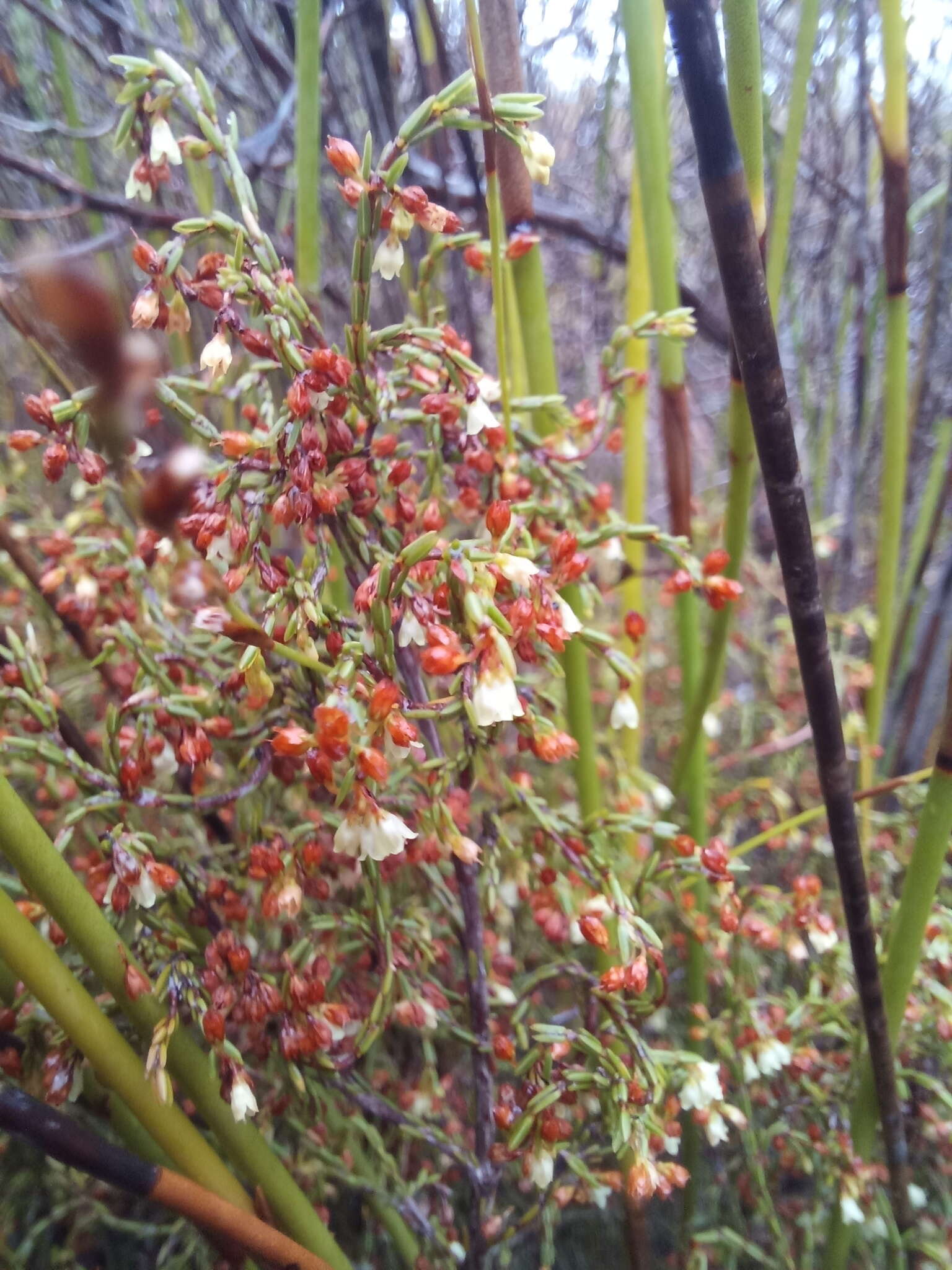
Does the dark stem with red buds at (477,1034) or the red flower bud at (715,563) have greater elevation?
the red flower bud at (715,563)

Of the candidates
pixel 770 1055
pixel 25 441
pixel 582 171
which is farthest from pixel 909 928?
pixel 582 171

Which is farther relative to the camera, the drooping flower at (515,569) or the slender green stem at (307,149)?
the slender green stem at (307,149)

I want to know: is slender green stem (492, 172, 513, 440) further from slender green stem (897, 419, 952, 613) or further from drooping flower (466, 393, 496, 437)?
slender green stem (897, 419, 952, 613)

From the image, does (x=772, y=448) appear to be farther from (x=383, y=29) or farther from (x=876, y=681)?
(x=383, y=29)

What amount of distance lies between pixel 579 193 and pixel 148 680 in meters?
0.93

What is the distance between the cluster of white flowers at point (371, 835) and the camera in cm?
31

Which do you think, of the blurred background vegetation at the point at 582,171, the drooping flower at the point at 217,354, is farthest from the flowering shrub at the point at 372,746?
the blurred background vegetation at the point at 582,171

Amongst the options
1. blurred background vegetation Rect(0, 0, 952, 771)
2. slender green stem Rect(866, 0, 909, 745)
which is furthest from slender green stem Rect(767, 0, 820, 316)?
blurred background vegetation Rect(0, 0, 952, 771)

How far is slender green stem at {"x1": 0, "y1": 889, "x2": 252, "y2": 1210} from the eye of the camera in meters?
0.35

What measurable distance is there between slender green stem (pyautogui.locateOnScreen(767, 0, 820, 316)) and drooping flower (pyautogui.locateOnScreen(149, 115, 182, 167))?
38 cm

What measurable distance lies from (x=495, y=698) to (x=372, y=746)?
0.07 m

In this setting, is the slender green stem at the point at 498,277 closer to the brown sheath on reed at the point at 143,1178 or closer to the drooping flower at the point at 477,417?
the drooping flower at the point at 477,417

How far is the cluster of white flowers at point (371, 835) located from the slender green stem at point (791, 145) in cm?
45

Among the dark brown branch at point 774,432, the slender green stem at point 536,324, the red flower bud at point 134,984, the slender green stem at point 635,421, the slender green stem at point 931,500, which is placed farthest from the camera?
the slender green stem at point 931,500
